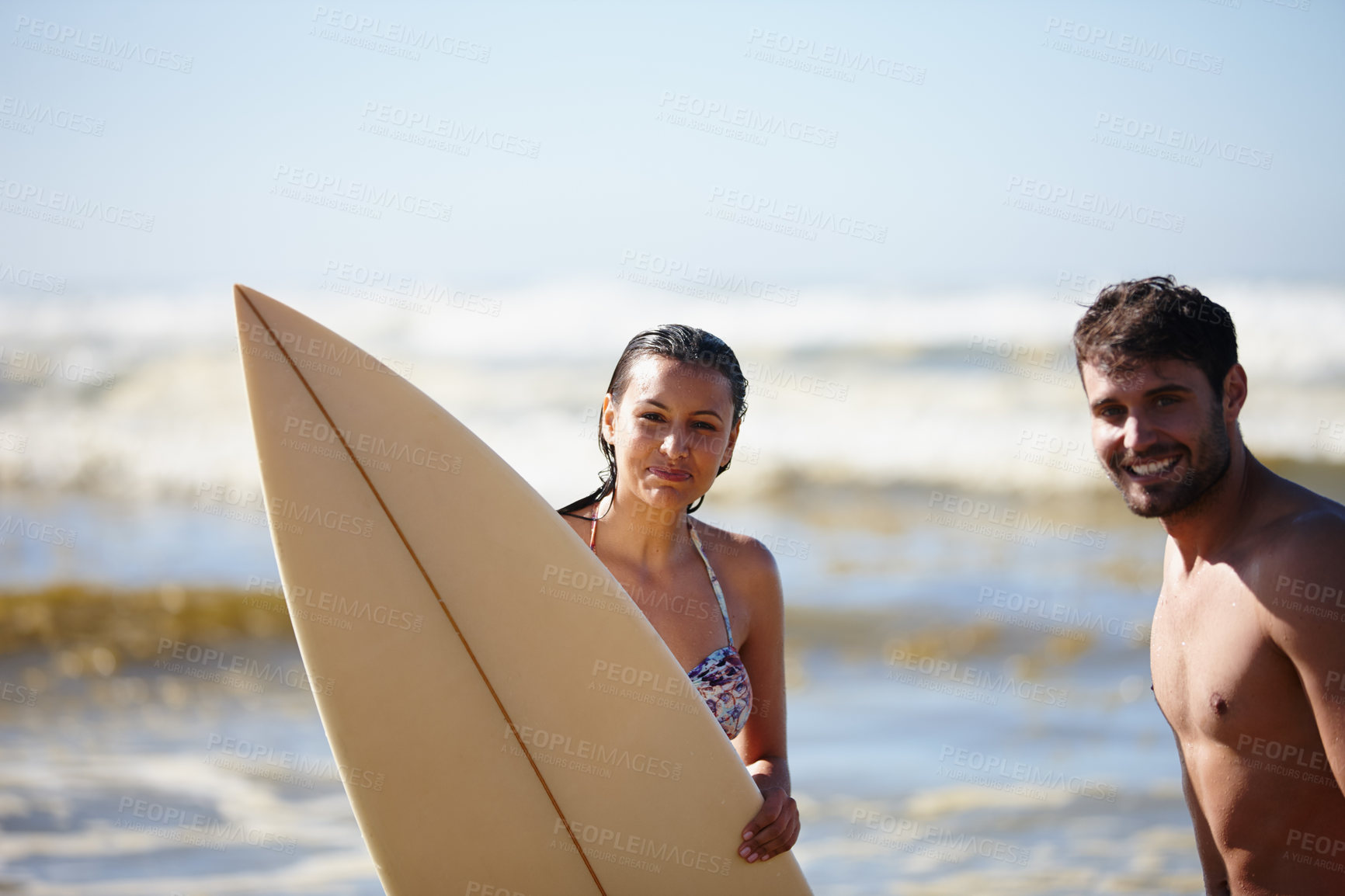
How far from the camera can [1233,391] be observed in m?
1.94

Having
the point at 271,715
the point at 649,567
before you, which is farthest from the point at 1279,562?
the point at 271,715

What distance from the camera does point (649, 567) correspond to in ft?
7.82

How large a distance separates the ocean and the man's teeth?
5.57ft

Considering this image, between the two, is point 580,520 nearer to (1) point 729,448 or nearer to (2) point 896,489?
(1) point 729,448

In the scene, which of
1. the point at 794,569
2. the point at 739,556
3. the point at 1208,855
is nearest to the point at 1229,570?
the point at 1208,855

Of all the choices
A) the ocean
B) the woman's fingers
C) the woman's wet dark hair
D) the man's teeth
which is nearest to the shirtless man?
the man's teeth

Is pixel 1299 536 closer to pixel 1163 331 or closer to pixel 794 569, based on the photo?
pixel 1163 331

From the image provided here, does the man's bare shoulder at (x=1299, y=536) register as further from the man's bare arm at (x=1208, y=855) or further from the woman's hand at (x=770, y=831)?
the woman's hand at (x=770, y=831)

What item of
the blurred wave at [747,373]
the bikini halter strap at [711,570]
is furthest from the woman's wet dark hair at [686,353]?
the blurred wave at [747,373]

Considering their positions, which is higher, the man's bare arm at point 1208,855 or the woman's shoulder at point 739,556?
the woman's shoulder at point 739,556

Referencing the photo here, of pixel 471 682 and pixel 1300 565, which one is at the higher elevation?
pixel 471 682

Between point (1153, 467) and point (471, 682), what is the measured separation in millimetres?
1409

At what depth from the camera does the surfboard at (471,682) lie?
2301 mm

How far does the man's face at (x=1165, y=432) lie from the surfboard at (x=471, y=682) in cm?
97
